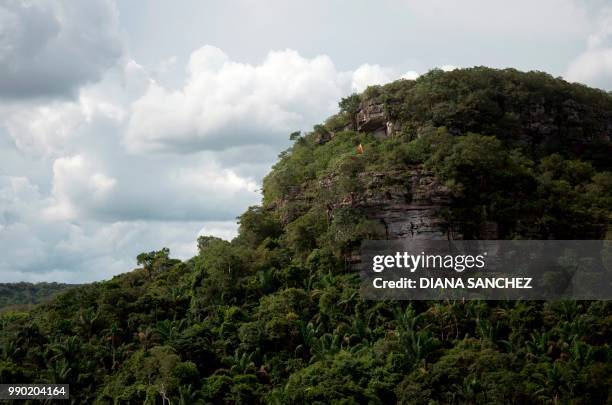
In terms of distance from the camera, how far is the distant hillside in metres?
107

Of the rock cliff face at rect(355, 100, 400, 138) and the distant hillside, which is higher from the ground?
the rock cliff face at rect(355, 100, 400, 138)

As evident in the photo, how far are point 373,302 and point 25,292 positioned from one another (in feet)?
273

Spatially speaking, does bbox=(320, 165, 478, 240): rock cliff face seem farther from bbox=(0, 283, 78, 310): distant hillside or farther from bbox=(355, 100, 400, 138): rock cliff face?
bbox=(0, 283, 78, 310): distant hillside

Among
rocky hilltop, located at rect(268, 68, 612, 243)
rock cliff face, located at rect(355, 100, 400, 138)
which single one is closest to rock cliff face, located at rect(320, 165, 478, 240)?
rocky hilltop, located at rect(268, 68, 612, 243)

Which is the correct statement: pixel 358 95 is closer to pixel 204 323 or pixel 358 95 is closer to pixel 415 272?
pixel 415 272

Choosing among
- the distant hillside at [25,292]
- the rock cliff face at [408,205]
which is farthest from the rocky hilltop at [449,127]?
the distant hillside at [25,292]

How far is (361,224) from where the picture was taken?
4909 centimetres

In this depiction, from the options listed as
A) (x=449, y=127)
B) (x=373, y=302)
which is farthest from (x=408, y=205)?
(x=449, y=127)

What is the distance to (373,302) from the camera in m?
47.2

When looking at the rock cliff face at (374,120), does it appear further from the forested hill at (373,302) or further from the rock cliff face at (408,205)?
the rock cliff face at (408,205)

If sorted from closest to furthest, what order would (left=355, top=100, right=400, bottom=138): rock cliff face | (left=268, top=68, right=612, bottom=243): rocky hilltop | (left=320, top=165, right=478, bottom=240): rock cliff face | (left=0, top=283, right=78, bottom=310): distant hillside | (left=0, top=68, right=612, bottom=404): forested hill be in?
(left=0, top=68, right=612, bottom=404): forested hill
(left=320, top=165, right=478, bottom=240): rock cliff face
(left=268, top=68, right=612, bottom=243): rocky hilltop
(left=355, top=100, right=400, bottom=138): rock cliff face
(left=0, top=283, right=78, bottom=310): distant hillside

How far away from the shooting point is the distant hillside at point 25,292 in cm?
10706

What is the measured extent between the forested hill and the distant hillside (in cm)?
5542

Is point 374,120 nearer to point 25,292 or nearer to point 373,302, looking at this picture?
point 373,302
